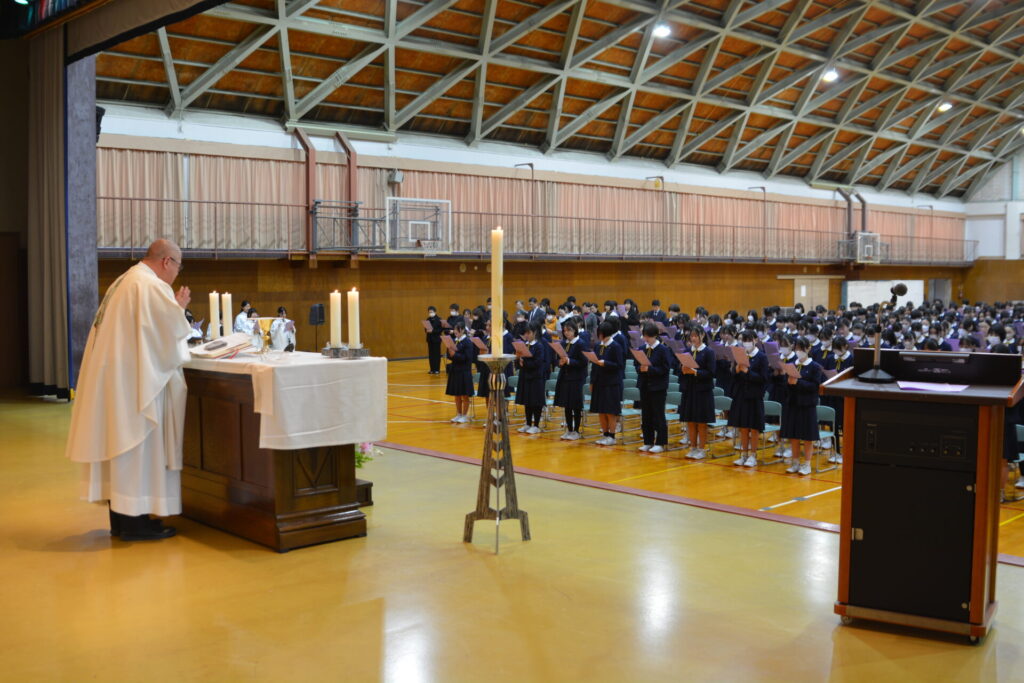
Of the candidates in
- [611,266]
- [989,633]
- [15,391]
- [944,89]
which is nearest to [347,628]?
[989,633]

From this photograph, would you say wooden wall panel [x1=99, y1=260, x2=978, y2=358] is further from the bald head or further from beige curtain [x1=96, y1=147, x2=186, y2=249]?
the bald head

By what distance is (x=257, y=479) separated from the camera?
6.06 meters

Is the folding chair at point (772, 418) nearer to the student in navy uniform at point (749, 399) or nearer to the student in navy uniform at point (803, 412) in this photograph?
the student in navy uniform at point (749, 399)

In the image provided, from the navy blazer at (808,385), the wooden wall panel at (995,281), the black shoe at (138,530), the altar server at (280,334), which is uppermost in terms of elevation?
the wooden wall panel at (995,281)

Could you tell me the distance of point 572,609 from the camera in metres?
4.84

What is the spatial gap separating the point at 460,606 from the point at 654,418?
265 inches

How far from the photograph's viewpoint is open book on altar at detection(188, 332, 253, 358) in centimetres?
633

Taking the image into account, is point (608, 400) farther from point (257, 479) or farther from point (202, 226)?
point (202, 226)

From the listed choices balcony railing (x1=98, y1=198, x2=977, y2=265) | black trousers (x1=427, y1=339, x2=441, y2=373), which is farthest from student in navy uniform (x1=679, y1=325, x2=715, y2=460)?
balcony railing (x1=98, y1=198, x2=977, y2=265)

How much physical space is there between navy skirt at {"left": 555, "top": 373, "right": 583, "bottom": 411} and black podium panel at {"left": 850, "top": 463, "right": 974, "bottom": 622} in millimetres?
7554

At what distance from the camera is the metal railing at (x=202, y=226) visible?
1973 cm

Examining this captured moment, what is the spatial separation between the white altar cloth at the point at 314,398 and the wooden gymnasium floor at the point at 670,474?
2.79 metres

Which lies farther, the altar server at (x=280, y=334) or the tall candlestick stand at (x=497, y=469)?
the altar server at (x=280, y=334)

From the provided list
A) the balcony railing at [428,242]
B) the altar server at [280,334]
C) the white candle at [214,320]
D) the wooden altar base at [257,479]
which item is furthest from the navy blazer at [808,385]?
the balcony railing at [428,242]
